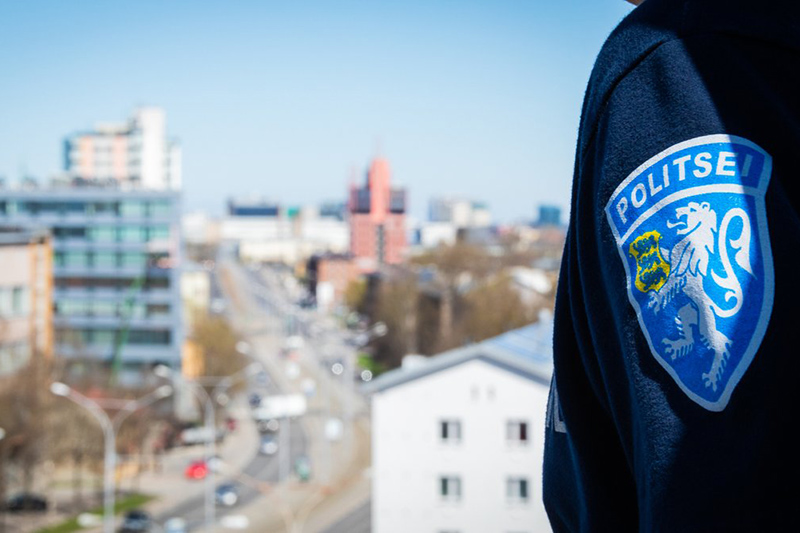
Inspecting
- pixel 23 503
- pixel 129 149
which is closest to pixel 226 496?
pixel 23 503

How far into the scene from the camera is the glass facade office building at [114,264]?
16516mm

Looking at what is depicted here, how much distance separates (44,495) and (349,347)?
11378 mm

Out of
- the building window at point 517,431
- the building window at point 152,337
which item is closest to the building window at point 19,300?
the building window at point 152,337

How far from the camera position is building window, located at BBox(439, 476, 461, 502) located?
325 inches

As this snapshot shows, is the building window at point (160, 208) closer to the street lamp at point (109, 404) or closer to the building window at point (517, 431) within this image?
the street lamp at point (109, 404)

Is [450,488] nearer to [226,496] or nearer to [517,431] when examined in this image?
[517,431]

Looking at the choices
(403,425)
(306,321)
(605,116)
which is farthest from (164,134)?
(605,116)

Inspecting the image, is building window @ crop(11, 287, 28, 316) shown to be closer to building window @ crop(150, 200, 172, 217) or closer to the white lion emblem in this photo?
building window @ crop(150, 200, 172, 217)

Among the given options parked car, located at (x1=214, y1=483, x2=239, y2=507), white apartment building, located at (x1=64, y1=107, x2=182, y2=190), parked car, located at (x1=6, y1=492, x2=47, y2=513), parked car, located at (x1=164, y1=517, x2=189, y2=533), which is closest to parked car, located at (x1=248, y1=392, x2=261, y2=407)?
parked car, located at (x1=214, y1=483, x2=239, y2=507)

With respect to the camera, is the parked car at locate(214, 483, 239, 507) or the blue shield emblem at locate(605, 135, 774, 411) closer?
the blue shield emblem at locate(605, 135, 774, 411)

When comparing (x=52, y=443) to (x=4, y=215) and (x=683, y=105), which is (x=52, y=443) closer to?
(x=4, y=215)

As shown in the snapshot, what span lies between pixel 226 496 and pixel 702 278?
44.6 feet

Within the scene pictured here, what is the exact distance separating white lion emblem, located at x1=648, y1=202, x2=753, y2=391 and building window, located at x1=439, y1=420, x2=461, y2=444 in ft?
27.0

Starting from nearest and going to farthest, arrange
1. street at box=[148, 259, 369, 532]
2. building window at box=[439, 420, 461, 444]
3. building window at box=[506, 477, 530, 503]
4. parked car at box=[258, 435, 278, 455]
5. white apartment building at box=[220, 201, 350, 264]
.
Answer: building window at box=[506, 477, 530, 503] → building window at box=[439, 420, 461, 444] → street at box=[148, 259, 369, 532] → parked car at box=[258, 435, 278, 455] → white apartment building at box=[220, 201, 350, 264]
